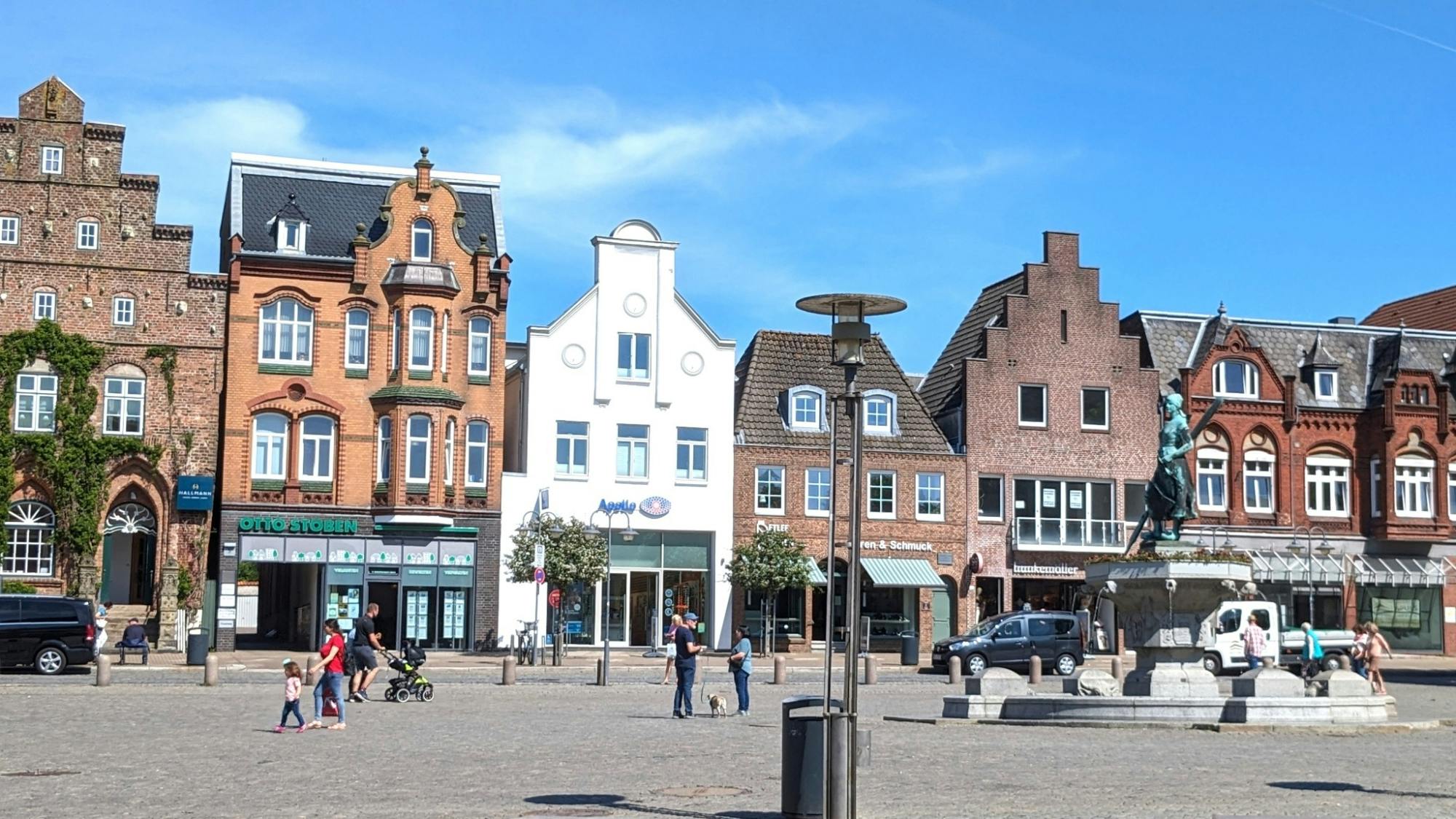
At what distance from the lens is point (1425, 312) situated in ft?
220

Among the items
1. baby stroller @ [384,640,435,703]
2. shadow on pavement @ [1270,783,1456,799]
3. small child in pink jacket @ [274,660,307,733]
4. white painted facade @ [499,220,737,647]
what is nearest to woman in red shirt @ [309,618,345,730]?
small child in pink jacket @ [274,660,307,733]

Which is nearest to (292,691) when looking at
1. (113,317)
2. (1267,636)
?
(1267,636)

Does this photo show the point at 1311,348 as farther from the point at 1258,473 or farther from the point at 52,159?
the point at 52,159

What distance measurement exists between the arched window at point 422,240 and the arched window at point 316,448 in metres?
5.24

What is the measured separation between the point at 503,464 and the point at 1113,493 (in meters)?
19.0

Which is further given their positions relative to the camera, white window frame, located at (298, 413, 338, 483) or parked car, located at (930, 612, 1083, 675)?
white window frame, located at (298, 413, 338, 483)

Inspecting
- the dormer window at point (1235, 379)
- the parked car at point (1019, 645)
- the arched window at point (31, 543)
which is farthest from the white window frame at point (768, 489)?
the arched window at point (31, 543)

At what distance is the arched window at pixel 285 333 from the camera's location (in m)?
48.2

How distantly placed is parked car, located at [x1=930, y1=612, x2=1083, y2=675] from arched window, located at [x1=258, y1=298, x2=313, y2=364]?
62.7 ft

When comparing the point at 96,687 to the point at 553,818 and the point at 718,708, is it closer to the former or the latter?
the point at 718,708

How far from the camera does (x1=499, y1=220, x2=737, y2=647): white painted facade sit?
1996 inches

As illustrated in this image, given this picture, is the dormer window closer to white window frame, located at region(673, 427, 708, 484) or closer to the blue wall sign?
white window frame, located at region(673, 427, 708, 484)

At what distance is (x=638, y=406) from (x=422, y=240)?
25.5 feet

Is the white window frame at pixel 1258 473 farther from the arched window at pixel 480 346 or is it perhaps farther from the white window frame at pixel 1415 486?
the arched window at pixel 480 346
